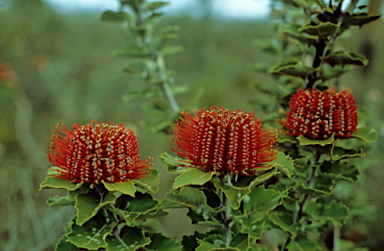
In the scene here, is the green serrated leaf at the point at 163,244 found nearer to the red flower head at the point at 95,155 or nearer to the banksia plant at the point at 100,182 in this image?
the banksia plant at the point at 100,182

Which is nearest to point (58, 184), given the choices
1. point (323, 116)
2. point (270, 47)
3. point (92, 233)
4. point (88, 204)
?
point (88, 204)

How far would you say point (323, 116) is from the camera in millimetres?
1582

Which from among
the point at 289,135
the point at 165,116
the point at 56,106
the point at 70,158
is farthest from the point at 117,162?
the point at 56,106

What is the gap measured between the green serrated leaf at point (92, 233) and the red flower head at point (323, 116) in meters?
1.15

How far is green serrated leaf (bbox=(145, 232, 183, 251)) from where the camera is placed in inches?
58.0

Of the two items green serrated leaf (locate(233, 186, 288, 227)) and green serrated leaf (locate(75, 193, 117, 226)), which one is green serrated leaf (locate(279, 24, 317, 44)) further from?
green serrated leaf (locate(75, 193, 117, 226))

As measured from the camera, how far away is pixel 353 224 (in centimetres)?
344

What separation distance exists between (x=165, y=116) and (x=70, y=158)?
5.03 feet

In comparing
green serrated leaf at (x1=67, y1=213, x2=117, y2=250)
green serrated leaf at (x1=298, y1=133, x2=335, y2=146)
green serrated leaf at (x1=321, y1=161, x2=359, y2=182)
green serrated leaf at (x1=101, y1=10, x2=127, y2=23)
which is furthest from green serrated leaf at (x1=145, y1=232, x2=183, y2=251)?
green serrated leaf at (x1=101, y1=10, x2=127, y2=23)

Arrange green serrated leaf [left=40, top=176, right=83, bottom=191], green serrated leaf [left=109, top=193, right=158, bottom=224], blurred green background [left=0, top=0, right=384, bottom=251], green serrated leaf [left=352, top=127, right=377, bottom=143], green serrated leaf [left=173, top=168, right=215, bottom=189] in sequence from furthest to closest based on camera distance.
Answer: blurred green background [left=0, top=0, right=384, bottom=251]
green serrated leaf [left=352, top=127, right=377, bottom=143]
green serrated leaf [left=109, top=193, right=158, bottom=224]
green serrated leaf [left=40, top=176, right=83, bottom=191]
green serrated leaf [left=173, top=168, right=215, bottom=189]

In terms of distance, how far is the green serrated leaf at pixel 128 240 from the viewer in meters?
1.36

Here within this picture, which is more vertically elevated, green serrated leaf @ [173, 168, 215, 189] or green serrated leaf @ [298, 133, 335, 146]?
green serrated leaf @ [298, 133, 335, 146]

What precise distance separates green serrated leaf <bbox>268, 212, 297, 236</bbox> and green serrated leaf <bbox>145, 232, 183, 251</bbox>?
2.01ft

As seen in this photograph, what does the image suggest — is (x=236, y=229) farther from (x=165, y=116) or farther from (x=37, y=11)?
(x=37, y=11)
